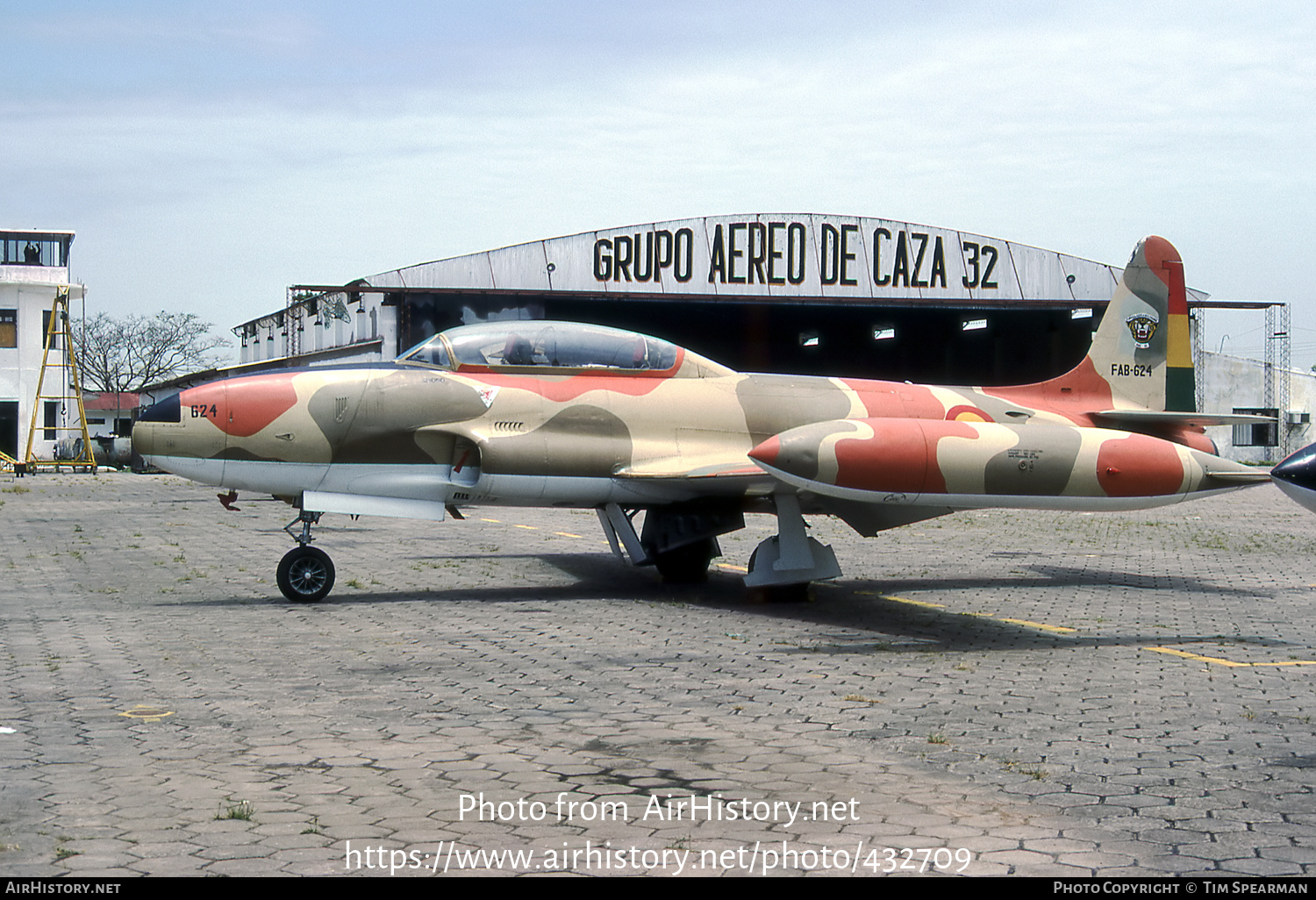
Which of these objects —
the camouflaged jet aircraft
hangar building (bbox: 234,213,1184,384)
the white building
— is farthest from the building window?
the white building

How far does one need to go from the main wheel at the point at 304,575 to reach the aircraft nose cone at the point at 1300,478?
810 cm

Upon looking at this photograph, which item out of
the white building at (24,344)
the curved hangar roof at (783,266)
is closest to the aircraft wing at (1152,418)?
the curved hangar roof at (783,266)

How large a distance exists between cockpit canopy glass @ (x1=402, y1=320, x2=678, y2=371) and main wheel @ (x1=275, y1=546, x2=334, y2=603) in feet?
7.00

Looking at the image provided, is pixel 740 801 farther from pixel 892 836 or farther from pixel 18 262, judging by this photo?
pixel 18 262

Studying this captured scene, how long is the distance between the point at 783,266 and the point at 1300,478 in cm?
2677

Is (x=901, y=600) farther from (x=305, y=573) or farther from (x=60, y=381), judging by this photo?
(x=60, y=381)

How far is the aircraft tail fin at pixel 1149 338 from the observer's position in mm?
14484

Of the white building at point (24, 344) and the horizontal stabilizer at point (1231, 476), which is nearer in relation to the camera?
the horizontal stabilizer at point (1231, 476)

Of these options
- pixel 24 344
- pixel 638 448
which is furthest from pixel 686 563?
pixel 24 344

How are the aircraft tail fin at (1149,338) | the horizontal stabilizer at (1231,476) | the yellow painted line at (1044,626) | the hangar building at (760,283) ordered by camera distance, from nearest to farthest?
1. the yellow painted line at (1044,626)
2. the horizontal stabilizer at (1231,476)
3. the aircraft tail fin at (1149,338)
4. the hangar building at (760,283)

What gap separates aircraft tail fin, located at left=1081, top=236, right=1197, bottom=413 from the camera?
47.5 ft

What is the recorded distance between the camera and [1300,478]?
5.56m

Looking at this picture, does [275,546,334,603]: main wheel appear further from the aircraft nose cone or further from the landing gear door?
the aircraft nose cone

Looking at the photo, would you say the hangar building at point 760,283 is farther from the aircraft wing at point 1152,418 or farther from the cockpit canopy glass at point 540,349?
the aircraft wing at point 1152,418
